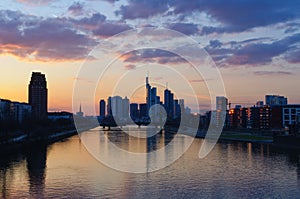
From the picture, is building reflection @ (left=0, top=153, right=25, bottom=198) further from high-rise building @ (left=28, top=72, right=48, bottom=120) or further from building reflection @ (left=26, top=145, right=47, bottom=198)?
high-rise building @ (left=28, top=72, right=48, bottom=120)

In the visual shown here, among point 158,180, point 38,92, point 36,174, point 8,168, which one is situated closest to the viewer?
point 158,180

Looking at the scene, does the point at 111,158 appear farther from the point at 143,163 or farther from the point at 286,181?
the point at 286,181

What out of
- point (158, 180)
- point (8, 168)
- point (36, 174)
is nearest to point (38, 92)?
point (8, 168)

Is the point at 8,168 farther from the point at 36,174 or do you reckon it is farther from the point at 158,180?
the point at 158,180

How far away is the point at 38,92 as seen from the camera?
71.2m

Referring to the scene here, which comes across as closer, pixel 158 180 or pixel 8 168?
pixel 158 180

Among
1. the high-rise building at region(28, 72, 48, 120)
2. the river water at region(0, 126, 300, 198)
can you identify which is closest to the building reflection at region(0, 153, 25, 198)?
the river water at region(0, 126, 300, 198)

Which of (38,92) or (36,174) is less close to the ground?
(38,92)

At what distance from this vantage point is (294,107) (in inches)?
1560

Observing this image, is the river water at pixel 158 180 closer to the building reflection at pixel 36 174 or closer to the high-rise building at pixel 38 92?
the building reflection at pixel 36 174

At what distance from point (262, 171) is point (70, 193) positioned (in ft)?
21.5

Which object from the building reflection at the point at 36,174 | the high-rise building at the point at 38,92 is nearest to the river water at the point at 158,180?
the building reflection at the point at 36,174

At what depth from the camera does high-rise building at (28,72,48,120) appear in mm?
70188

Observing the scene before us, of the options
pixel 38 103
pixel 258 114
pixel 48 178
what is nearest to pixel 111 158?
pixel 48 178
